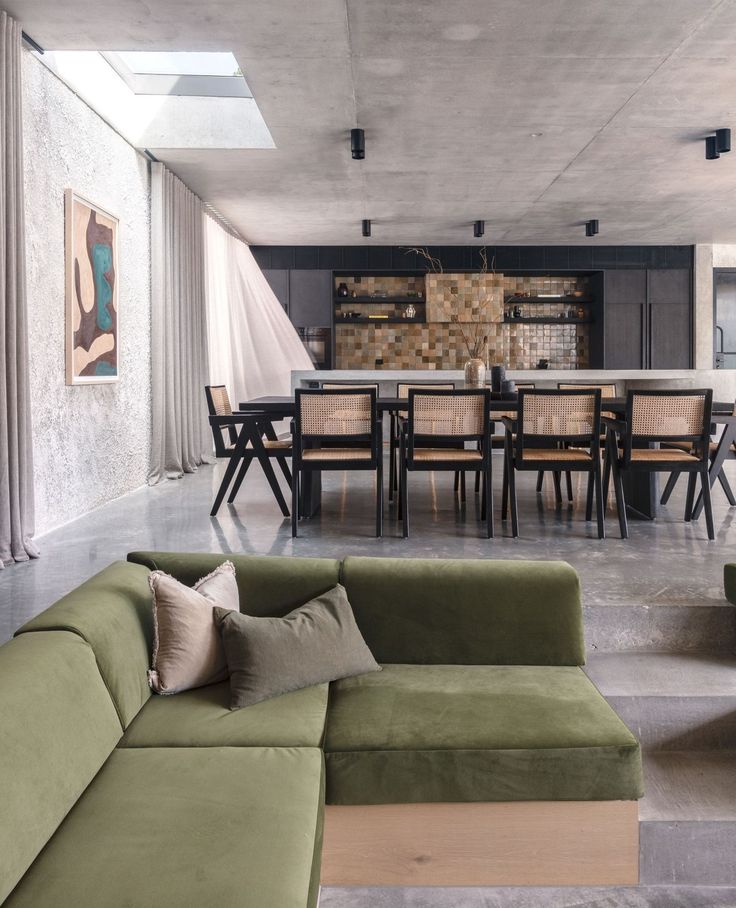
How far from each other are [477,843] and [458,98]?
4.57 meters

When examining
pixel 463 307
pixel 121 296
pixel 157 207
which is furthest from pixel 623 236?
pixel 121 296

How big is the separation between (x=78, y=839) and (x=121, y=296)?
16.8 feet

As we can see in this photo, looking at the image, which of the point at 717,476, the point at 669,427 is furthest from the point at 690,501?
the point at 669,427

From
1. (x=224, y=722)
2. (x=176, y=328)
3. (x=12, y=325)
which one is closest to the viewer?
(x=224, y=722)

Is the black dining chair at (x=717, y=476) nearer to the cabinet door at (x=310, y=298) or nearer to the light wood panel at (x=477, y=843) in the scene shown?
the light wood panel at (x=477, y=843)

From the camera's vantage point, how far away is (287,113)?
5.57 metres

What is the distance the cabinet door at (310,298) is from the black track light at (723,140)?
6025 millimetres

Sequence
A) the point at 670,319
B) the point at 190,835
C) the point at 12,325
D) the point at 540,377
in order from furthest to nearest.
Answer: the point at 670,319
the point at 540,377
the point at 12,325
the point at 190,835

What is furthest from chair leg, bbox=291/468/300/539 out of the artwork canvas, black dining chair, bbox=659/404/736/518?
black dining chair, bbox=659/404/736/518

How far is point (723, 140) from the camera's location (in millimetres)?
5996

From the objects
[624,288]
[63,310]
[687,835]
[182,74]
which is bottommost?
[687,835]

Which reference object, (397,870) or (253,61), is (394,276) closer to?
(253,61)

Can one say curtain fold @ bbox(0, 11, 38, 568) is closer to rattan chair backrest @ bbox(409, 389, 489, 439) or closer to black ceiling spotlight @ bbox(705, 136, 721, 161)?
rattan chair backrest @ bbox(409, 389, 489, 439)

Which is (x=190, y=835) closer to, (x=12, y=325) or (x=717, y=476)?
(x=12, y=325)
